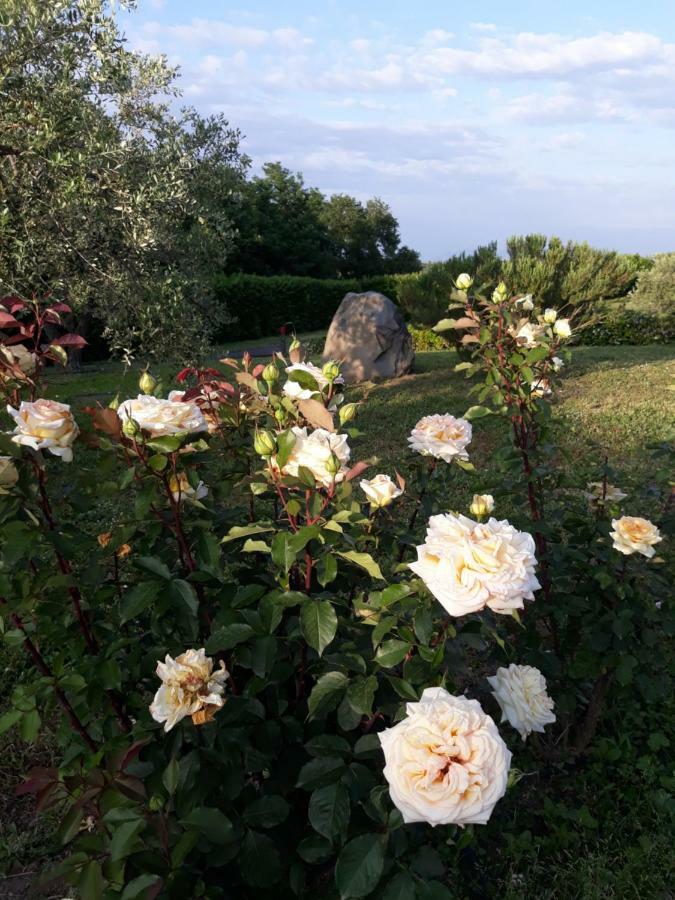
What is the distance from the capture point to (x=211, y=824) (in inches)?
49.0

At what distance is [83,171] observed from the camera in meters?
4.96

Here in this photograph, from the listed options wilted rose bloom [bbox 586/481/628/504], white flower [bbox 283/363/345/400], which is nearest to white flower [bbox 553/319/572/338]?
wilted rose bloom [bbox 586/481/628/504]

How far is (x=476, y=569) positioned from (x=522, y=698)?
28.4 inches

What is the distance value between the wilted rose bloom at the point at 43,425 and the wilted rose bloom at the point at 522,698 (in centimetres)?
120

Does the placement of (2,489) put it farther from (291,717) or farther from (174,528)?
(291,717)

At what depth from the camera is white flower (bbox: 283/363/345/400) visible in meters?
1.62

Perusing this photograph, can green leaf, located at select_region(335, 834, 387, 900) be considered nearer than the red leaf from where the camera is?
Yes

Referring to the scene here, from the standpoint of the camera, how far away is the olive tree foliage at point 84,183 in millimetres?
4906

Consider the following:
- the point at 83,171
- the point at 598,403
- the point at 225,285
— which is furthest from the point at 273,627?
the point at 225,285

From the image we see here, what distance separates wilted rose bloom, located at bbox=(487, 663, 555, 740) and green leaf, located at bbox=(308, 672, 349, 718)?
0.51m

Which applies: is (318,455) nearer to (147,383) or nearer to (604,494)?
(147,383)

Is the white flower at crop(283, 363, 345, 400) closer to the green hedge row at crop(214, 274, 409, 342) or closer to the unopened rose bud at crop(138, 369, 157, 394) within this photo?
the unopened rose bud at crop(138, 369, 157, 394)

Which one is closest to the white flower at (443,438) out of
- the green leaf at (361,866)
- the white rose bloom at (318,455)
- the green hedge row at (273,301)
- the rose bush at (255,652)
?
the rose bush at (255,652)

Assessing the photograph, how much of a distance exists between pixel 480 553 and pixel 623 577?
4.28ft
